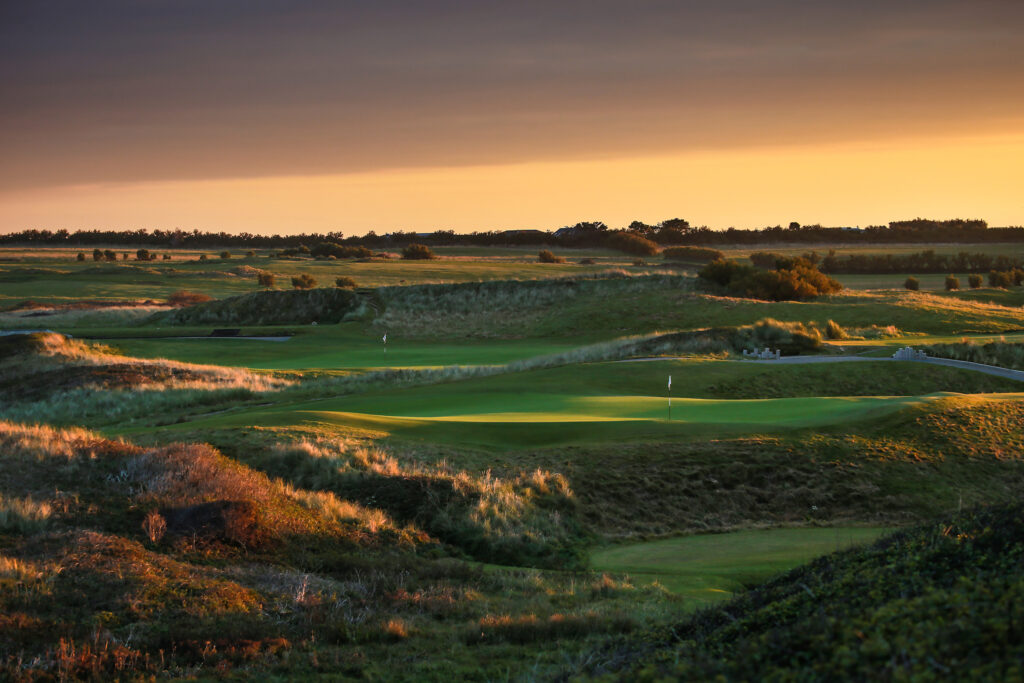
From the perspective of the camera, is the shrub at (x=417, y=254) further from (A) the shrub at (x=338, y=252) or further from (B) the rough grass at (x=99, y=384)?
(B) the rough grass at (x=99, y=384)

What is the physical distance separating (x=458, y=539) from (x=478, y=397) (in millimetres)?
13444

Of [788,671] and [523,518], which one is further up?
[788,671]

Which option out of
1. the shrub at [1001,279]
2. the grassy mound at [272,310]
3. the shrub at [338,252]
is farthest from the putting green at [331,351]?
the shrub at [338,252]

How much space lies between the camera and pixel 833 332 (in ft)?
145

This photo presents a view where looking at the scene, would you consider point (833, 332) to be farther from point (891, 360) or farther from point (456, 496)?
point (456, 496)

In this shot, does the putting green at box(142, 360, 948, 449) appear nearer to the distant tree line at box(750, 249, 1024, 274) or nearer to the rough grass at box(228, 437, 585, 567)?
the rough grass at box(228, 437, 585, 567)

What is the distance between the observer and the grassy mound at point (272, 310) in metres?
59.7

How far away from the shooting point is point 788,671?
433 cm

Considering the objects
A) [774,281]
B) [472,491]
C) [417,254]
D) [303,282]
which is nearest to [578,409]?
[472,491]

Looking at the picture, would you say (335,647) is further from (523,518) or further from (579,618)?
(523,518)

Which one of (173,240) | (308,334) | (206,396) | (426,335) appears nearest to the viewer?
(206,396)

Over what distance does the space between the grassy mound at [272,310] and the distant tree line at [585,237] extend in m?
79.8

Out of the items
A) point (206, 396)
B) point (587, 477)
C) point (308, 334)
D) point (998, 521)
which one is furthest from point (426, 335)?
point (998, 521)

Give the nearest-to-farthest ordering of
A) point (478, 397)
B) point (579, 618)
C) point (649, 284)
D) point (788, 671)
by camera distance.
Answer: point (788, 671), point (579, 618), point (478, 397), point (649, 284)
